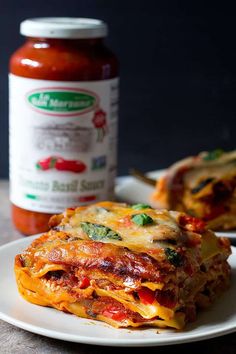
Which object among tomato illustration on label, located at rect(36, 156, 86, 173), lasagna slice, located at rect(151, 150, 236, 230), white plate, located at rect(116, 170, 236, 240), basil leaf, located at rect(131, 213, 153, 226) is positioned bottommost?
white plate, located at rect(116, 170, 236, 240)

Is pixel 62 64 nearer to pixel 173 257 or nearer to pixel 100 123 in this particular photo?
pixel 100 123

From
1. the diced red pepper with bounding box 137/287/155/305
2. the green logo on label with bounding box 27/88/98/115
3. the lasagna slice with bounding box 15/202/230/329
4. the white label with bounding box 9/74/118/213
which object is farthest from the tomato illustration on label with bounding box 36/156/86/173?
the diced red pepper with bounding box 137/287/155/305

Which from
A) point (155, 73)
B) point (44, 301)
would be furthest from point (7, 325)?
point (155, 73)

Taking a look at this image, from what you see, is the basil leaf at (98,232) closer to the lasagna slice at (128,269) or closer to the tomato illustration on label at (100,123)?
the lasagna slice at (128,269)

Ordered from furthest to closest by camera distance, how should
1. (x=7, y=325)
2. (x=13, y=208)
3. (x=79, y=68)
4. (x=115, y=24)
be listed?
(x=115, y=24), (x=13, y=208), (x=79, y=68), (x=7, y=325)

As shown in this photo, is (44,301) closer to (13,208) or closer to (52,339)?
(52,339)

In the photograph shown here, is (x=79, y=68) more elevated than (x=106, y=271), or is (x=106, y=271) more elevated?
(x=79, y=68)

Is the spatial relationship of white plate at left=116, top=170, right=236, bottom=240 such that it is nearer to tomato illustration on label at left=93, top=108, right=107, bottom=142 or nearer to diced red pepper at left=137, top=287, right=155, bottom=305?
tomato illustration on label at left=93, top=108, right=107, bottom=142

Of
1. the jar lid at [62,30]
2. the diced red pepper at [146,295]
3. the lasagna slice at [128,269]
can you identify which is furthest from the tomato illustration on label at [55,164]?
the diced red pepper at [146,295]
